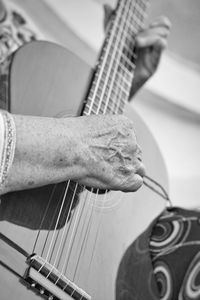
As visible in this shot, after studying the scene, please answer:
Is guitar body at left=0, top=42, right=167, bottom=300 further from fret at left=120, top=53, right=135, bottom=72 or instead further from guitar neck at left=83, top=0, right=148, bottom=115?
fret at left=120, top=53, right=135, bottom=72

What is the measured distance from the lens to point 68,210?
758 mm

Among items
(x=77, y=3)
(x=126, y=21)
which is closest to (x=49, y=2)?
(x=77, y=3)

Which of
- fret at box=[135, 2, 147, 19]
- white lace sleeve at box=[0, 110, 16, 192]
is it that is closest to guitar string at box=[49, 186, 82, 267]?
white lace sleeve at box=[0, 110, 16, 192]

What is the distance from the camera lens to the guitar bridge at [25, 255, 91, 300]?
67cm

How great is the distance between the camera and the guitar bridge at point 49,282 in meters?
0.67

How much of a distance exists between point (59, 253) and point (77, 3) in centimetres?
113

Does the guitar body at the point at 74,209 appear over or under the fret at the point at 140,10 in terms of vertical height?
under

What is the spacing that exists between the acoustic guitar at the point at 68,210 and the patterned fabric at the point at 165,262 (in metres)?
0.02

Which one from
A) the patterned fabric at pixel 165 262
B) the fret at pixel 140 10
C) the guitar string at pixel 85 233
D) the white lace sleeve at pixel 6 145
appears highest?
the fret at pixel 140 10

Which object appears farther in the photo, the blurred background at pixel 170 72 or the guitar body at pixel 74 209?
the blurred background at pixel 170 72

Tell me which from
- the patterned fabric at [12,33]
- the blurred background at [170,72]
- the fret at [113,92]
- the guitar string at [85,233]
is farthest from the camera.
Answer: the blurred background at [170,72]

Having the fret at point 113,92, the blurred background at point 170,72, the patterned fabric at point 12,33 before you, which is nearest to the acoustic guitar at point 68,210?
the fret at point 113,92

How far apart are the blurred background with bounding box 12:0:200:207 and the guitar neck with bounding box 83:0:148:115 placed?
0.32 meters

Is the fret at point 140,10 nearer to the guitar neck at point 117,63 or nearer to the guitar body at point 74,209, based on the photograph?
the guitar neck at point 117,63
